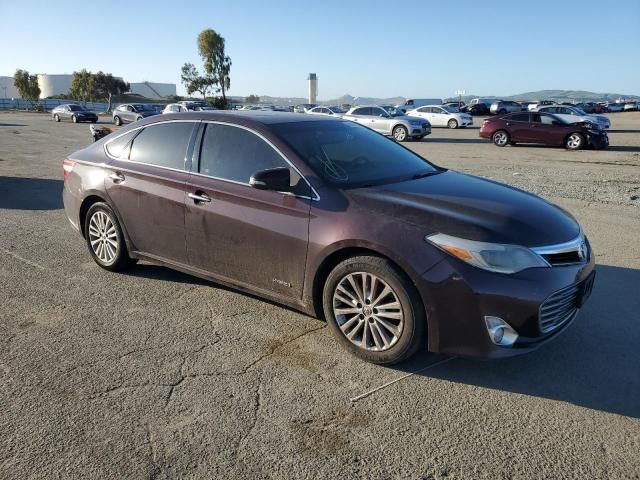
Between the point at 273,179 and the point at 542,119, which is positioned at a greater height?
the point at 542,119

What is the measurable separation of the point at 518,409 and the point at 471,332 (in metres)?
0.50

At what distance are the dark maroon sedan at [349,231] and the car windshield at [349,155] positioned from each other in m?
0.02

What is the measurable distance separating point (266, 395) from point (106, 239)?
2.87 metres

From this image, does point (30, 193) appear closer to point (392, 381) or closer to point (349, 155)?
point (349, 155)

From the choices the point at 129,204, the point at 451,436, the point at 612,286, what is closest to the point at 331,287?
the point at 451,436

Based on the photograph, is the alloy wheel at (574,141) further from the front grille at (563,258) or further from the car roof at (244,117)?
the front grille at (563,258)

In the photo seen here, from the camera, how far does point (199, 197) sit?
4199 mm

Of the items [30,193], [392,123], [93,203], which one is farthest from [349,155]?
[392,123]

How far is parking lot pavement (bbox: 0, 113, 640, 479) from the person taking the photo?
2.54m

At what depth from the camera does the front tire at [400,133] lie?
24.2 meters

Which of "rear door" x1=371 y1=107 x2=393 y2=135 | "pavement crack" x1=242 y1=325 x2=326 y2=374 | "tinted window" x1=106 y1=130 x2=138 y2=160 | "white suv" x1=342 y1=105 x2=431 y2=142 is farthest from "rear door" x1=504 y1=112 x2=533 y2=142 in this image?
"pavement crack" x1=242 y1=325 x2=326 y2=374

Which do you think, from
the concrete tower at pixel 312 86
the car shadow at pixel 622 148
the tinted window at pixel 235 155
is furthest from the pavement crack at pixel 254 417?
the concrete tower at pixel 312 86

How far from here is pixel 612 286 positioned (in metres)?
4.80

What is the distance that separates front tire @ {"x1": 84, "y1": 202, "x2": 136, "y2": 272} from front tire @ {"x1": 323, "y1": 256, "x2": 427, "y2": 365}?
2457 mm
